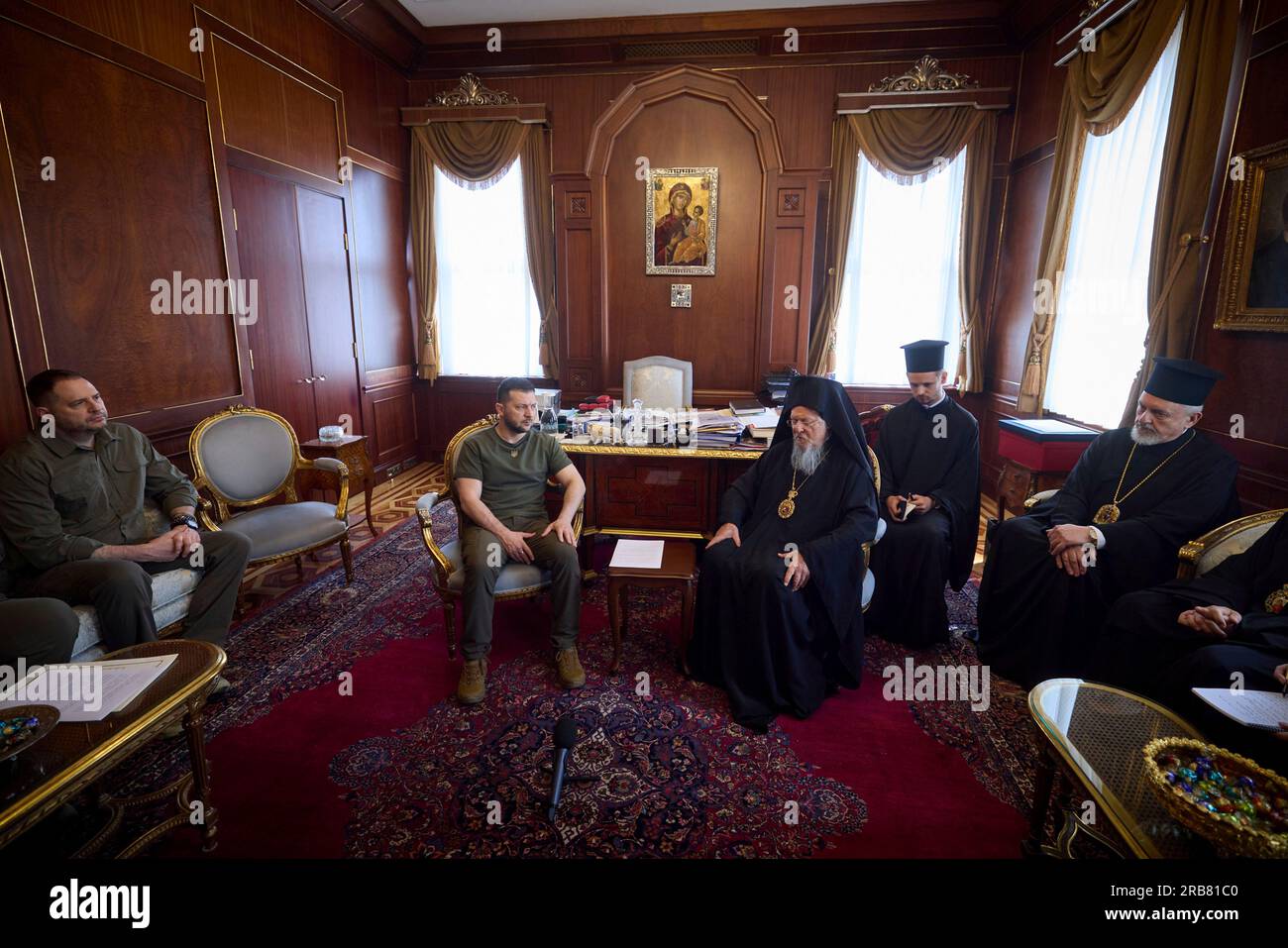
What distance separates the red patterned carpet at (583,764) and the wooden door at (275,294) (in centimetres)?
245

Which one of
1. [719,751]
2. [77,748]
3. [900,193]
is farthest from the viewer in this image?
[900,193]

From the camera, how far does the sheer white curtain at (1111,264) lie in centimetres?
399

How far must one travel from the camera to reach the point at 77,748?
1.67 meters

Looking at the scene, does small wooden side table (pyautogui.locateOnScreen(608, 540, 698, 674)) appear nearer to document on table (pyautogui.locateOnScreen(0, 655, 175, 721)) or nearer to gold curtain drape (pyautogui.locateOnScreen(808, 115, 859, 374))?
document on table (pyautogui.locateOnScreen(0, 655, 175, 721))

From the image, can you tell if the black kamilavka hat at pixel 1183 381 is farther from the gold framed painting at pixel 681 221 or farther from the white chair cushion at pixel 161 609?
the white chair cushion at pixel 161 609

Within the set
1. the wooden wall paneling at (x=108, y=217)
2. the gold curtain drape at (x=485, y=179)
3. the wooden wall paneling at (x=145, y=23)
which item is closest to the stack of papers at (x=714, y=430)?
the gold curtain drape at (x=485, y=179)

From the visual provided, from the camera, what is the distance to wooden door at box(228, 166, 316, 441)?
15.4 ft

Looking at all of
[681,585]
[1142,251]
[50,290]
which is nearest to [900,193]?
[1142,251]

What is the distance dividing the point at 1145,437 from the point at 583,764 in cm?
298

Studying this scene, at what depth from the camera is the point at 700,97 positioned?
6.29 metres

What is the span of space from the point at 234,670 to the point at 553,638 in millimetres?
1554

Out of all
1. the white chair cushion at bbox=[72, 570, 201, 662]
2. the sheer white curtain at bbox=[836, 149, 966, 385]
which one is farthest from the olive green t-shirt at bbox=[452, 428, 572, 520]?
the sheer white curtain at bbox=[836, 149, 966, 385]

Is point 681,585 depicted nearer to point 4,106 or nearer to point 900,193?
point 4,106

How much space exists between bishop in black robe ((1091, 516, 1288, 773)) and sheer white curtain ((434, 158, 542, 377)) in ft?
19.2
